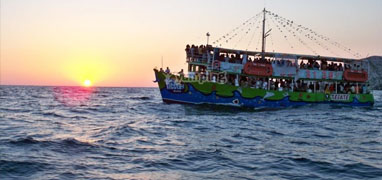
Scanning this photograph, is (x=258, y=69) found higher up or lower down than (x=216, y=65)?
lower down

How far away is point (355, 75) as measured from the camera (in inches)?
1384

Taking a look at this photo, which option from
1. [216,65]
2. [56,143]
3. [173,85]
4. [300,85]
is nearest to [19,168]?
[56,143]

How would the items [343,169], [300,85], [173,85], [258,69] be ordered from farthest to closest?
1. [300,85]
2. [258,69]
3. [173,85]
4. [343,169]

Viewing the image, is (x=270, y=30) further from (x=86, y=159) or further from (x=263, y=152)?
(x=86, y=159)

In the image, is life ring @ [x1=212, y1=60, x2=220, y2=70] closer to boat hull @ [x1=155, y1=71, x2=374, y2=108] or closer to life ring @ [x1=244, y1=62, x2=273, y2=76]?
boat hull @ [x1=155, y1=71, x2=374, y2=108]

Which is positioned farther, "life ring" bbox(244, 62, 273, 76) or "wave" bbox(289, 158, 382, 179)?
"life ring" bbox(244, 62, 273, 76)

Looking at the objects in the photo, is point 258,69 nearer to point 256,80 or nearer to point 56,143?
point 256,80

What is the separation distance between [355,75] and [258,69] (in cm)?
1074

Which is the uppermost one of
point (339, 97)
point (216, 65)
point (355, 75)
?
point (216, 65)

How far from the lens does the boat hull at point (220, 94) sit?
95.0 ft

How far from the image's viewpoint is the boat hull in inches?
1140

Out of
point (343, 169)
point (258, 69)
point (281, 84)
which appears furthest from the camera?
point (281, 84)

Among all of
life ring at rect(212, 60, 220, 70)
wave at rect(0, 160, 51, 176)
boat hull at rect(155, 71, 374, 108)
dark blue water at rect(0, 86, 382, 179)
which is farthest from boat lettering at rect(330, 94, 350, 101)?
wave at rect(0, 160, 51, 176)

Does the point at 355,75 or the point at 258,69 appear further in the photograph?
the point at 355,75
